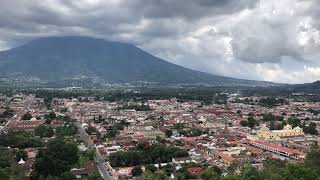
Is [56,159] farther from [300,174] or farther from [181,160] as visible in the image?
[300,174]

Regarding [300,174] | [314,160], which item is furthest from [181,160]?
[300,174]

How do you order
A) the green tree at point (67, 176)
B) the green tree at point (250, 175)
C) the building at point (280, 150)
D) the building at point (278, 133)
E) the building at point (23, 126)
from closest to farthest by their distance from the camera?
the green tree at point (250, 175), the green tree at point (67, 176), the building at point (280, 150), the building at point (278, 133), the building at point (23, 126)

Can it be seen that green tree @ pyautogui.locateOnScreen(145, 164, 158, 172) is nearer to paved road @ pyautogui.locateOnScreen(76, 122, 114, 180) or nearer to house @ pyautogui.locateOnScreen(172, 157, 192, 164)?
paved road @ pyautogui.locateOnScreen(76, 122, 114, 180)

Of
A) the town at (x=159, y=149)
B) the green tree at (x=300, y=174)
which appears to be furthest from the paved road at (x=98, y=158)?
the green tree at (x=300, y=174)

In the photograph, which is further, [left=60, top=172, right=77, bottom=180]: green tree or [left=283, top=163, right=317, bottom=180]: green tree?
[left=60, top=172, right=77, bottom=180]: green tree

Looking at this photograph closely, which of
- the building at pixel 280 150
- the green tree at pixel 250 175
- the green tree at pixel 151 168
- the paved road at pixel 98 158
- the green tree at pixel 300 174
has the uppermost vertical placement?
the green tree at pixel 300 174

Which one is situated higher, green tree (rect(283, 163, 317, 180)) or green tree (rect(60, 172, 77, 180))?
green tree (rect(283, 163, 317, 180))

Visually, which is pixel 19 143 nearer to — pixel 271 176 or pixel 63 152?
→ pixel 63 152

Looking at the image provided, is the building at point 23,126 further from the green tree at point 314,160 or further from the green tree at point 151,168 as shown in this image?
the green tree at point 314,160

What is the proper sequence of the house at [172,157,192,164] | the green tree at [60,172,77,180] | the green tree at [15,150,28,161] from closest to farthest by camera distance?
the green tree at [60,172,77,180], the house at [172,157,192,164], the green tree at [15,150,28,161]

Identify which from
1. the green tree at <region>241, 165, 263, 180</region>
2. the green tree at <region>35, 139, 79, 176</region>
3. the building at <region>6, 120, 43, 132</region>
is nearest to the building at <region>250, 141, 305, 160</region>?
the green tree at <region>241, 165, 263, 180</region>
